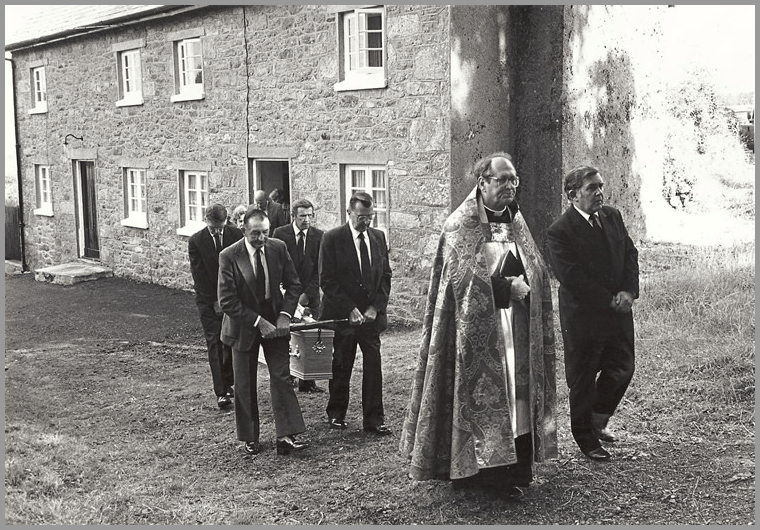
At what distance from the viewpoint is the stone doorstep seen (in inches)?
758

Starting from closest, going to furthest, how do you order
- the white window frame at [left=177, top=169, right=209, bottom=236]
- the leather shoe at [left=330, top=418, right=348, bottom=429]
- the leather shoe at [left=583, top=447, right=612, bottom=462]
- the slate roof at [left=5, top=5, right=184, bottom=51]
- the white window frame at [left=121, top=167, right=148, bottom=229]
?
the leather shoe at [left=583, top=447, right=612, bottom=462], the leather shoe at [left=330, top=418, right=348, bottom=429], the white window frame at [left=177, top=169, right=209, bottom=236], the slate roof at [left=5, top=5, right=184, bottom=51], the white window frame at [left=121, top=167, right=148, bottom=229]

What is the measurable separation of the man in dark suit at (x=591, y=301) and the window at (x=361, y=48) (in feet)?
24.3

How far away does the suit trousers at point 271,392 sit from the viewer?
6.68m

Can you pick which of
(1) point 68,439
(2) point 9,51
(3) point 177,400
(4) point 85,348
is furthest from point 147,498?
(2) point 9,51

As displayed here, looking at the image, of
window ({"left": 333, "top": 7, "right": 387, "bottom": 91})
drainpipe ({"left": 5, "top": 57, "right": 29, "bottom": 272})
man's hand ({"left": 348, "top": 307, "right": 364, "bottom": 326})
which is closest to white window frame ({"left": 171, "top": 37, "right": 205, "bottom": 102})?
window ({"left": 333, "top": 7, "right": 387, "bottom": 91})

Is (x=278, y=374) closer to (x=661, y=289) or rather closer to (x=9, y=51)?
(x=661, y=289)

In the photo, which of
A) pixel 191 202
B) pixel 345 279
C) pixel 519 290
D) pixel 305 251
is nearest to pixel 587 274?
pixel 519 290

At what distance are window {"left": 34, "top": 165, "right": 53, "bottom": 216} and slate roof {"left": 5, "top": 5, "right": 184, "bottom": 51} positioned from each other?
10.8 feet

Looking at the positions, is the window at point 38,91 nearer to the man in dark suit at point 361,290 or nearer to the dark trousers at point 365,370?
the man in dark suit at point 361,290

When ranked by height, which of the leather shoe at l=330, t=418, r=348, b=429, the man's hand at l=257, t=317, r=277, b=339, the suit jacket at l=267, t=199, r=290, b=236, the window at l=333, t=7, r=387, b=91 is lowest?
the leather shoe at l=330, t=418, r=348, b=429

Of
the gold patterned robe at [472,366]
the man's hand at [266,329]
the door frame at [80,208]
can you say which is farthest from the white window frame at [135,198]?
the gold patterned robe at [472,366]

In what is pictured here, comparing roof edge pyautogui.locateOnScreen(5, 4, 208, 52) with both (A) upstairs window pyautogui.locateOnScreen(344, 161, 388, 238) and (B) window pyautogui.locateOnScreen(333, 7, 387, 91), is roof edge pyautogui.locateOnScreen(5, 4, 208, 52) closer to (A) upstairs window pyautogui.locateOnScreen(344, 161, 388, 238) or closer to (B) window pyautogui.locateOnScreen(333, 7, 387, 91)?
(B) window pyautogui.locateOnScreen(333, 7, 387, 91)

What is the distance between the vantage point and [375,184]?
1322 cm

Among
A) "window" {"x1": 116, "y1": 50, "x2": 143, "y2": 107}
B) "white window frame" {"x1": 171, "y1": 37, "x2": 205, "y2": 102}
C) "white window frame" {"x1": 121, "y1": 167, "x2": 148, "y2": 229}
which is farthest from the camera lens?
"white window frame" {"x1": 121, "y1": 167, "x2": 148, "y2": 229}
